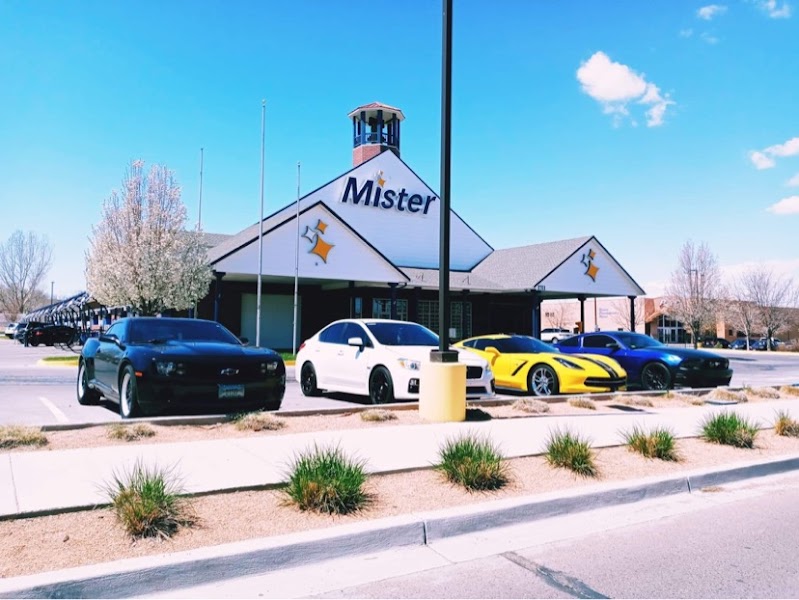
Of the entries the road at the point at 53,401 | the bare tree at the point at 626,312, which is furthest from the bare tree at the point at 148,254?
the bare tree at the point at 626,312

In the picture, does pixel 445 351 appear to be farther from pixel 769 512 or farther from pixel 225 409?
pixel 769 512

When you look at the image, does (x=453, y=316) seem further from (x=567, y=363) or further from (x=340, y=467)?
(x=340, y=467)

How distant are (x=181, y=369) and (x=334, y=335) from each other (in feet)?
14.6

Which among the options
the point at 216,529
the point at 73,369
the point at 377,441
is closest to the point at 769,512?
the point at 377,441

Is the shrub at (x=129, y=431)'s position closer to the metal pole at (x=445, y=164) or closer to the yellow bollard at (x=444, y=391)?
the yellow bollard at (x=444, y=391)

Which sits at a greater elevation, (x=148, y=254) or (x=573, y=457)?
(x=148, y=254)

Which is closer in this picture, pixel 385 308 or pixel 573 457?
pixel 573 457

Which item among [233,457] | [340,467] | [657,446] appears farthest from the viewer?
[657,446]

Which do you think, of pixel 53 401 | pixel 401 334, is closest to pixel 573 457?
pixel 401 334

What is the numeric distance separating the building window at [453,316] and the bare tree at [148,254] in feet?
46.4

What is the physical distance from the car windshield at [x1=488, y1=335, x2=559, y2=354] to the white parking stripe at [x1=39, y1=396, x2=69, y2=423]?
8780mm

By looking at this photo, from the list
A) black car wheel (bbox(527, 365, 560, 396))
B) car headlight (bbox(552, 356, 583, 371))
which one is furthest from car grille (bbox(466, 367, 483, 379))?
car headlight (bbox(552, 356, 583, 371))

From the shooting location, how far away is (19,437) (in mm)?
7008

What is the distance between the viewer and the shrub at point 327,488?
5086 millimetres
